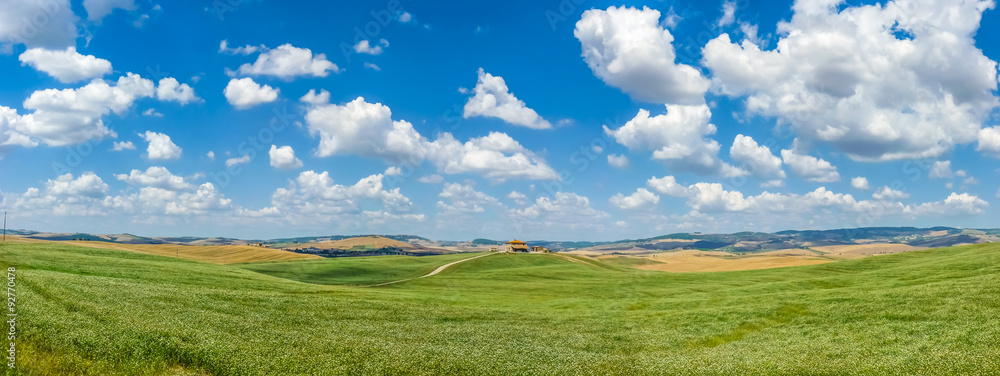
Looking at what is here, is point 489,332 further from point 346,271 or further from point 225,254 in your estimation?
point 225,254

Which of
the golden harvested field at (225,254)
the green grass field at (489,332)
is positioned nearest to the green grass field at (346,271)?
the golden harvested field at (225,254)

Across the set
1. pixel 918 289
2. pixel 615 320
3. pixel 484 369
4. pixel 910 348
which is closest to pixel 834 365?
pixel 910 348

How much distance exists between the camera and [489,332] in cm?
3200

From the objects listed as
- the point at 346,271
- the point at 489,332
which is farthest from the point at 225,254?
the point at 489,332

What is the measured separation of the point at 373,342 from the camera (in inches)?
1011

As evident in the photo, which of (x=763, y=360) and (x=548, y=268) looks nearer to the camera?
(x=763, y=360)

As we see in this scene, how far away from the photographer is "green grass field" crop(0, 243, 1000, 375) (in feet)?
64.8

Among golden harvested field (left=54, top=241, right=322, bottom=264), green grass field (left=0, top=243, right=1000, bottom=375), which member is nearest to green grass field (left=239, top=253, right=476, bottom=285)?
golden harvested field (left=54, top=241, right=322, bottom=264)

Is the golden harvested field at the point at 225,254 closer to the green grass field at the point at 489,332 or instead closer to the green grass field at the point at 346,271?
the green grass field at the point at 346,271

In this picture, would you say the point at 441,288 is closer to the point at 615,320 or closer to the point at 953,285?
the point at 615,320

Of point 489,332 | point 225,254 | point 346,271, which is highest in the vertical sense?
point 225,254

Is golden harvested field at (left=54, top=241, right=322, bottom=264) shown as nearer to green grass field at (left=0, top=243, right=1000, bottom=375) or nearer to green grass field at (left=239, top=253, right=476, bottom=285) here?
green grass field at (left=239, top=253, right=476, bottom=285)

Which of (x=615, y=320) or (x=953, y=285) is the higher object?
(x=953, y=285)

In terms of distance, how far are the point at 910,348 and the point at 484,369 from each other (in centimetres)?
1948
